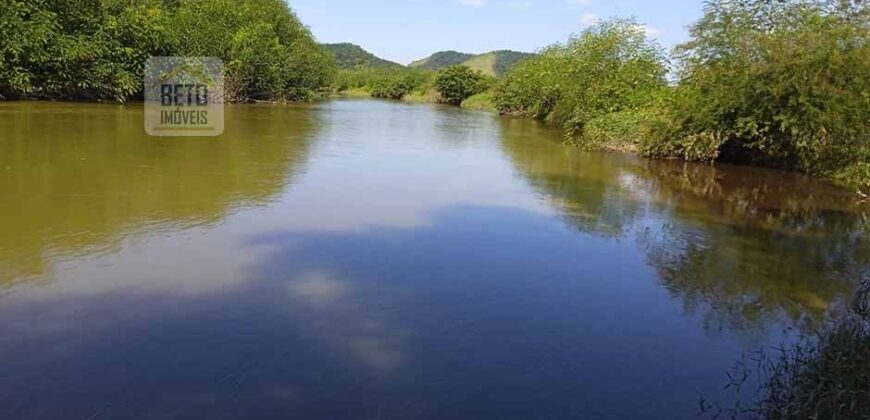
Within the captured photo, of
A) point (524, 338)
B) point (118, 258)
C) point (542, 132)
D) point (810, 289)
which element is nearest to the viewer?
point (524, 338)

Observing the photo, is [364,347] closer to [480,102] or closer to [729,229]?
[729,229]

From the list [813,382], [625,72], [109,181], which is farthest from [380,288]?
[625,72]

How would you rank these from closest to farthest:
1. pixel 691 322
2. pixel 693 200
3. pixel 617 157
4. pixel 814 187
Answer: pixel 691 322
pixel 693 200
pixel 814 187
pixel 617 157

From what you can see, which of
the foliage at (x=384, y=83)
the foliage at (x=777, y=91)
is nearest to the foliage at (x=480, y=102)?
the foliage at (x=384, y=83)

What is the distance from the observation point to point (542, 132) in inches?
1018

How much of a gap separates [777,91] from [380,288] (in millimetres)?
11865

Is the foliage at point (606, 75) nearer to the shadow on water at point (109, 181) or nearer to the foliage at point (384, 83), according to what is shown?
the shadow on water at point (109, 181)

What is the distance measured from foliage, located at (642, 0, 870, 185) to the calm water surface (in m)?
2.70

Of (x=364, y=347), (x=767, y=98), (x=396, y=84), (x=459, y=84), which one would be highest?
(x=459, y=84)

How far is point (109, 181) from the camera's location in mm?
9375

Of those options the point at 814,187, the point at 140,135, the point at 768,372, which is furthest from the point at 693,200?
the point at 140,135

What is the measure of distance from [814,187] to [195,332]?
1336 cm

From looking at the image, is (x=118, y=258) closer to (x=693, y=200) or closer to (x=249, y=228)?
(x=249, y=228)

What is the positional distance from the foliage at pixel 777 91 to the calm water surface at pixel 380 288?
2.70 metres
